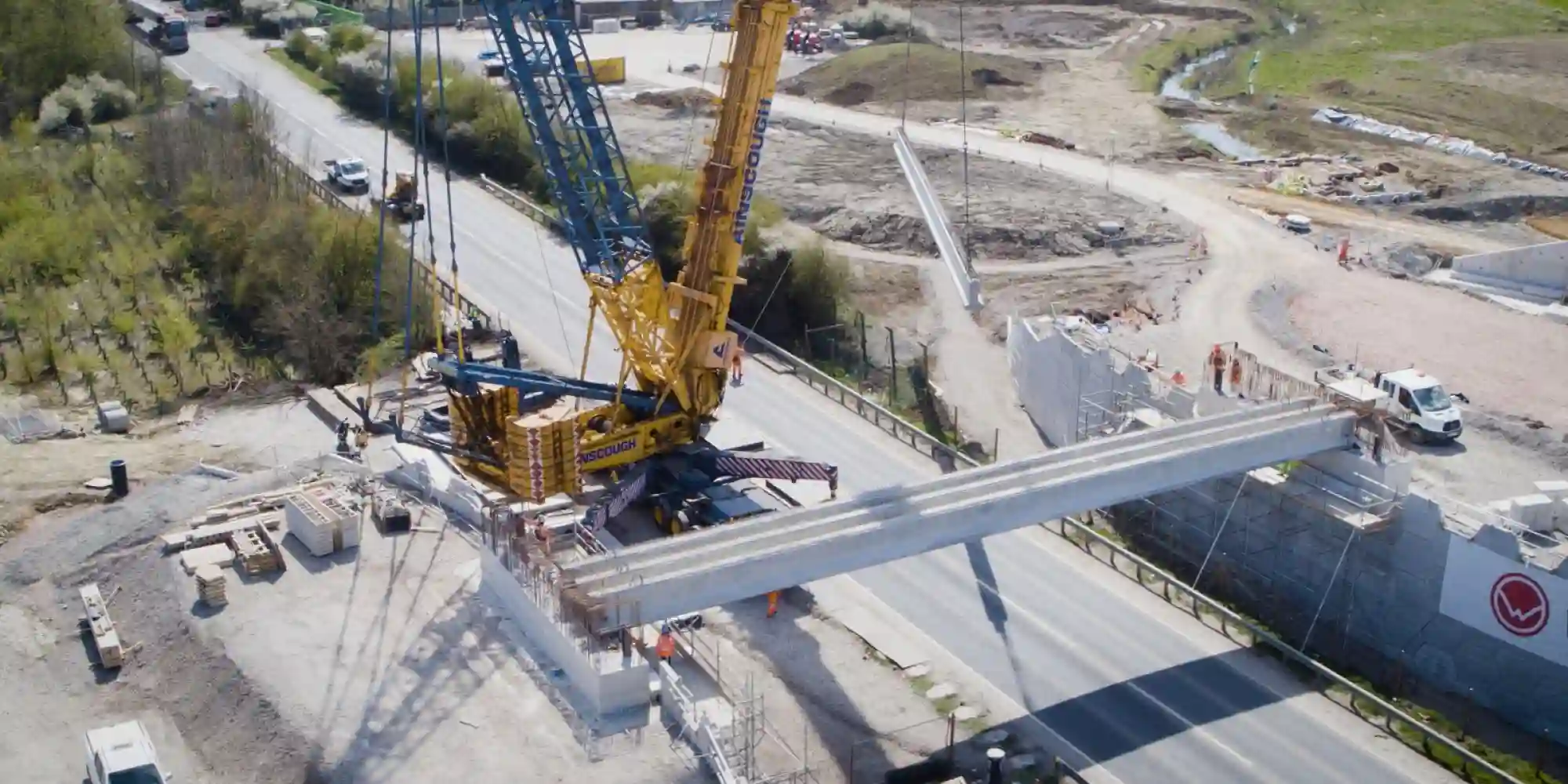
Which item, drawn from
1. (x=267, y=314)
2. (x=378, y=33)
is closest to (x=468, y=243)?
(x=267, y=314)

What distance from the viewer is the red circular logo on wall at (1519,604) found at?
34.7 metres

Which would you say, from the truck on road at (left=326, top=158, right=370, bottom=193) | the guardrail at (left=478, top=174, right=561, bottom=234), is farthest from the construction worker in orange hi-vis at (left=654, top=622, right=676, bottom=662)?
the truck on road at (left=326, top=158, right=370, bottom=193)

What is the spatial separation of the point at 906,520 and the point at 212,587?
647 inches

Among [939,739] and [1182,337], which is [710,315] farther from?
[1182,337]

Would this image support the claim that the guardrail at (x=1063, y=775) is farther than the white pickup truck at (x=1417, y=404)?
No

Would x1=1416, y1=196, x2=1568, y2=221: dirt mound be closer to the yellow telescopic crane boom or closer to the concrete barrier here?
the concrete barrier

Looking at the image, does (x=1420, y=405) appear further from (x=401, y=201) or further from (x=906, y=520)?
(x=401, y=201)

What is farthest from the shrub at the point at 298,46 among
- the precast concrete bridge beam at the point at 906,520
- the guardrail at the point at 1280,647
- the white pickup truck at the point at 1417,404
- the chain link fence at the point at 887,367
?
the precast concrete bridge beam at the point at 906,520

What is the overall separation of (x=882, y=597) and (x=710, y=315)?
935 centimetres

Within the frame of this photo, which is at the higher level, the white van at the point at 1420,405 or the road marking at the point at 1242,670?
the white van at the point at 1420,405

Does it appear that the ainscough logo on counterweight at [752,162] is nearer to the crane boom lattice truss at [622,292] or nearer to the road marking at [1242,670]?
the crane boom lattice truss at [622,292]

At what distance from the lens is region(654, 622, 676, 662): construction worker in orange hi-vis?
3234cm

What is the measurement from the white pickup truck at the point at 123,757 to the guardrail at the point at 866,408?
2308 centimetres

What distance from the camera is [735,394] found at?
5231 centimetres
